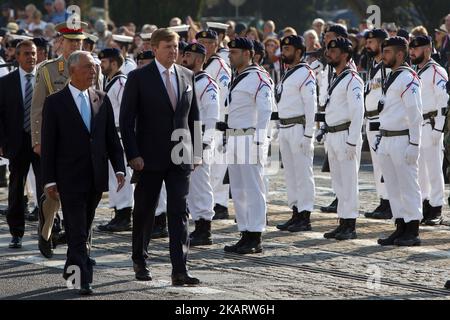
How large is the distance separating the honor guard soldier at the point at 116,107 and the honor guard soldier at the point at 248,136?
6.31 ft

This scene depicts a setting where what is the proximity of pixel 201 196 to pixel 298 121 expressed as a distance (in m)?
1.48

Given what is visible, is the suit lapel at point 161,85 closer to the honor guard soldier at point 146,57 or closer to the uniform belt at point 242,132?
the uniform belt at point 242,132

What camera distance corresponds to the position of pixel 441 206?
1534 centimetres

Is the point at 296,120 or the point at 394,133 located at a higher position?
the point at 296,120

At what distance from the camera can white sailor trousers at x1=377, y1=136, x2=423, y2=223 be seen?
45.1ft

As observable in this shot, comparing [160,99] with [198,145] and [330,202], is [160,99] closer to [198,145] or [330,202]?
[198,145]

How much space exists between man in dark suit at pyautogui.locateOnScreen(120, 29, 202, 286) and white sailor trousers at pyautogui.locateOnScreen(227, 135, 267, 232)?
192cm

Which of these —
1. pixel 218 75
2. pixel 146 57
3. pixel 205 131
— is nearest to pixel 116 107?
pixel 146 57

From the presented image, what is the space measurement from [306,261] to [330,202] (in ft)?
Answer: 15.2

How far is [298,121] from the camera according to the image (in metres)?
14.7

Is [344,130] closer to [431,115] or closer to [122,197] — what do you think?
[431,115]
